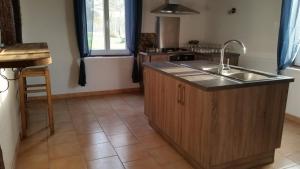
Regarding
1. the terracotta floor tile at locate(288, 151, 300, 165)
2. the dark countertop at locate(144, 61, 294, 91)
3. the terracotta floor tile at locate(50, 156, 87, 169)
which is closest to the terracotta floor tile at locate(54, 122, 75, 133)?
the terracotta floor tile at locate(50, 156, 87, 169)

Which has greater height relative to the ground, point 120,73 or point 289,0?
point 289,0

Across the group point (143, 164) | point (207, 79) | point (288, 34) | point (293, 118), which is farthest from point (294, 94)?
point (143, 164)

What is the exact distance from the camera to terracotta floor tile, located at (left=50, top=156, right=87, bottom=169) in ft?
7.72

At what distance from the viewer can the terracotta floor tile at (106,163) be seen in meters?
2.35

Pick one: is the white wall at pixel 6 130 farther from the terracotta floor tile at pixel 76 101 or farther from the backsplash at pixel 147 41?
the backsplash at pixel 147 41

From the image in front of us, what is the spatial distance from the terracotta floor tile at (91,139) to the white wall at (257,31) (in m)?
2.73

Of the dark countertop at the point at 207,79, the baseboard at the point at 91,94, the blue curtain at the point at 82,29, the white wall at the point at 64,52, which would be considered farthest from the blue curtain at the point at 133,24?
Answer: the dark countertop at the point at 207,79

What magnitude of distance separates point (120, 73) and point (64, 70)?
1.06m

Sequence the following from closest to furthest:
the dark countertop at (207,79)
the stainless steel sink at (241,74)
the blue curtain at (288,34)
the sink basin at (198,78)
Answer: the dark countertop at (207,79), the sink basin at (198,78), the stainless steel sink at (241,74), the blue curtain at (288,34)

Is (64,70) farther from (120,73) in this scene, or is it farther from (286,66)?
(286,66)

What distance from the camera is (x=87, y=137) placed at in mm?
2992

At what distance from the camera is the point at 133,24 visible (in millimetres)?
4621

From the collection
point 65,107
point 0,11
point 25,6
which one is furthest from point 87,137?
point 25,6

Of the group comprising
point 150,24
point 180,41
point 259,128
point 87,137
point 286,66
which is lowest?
point 87,137
